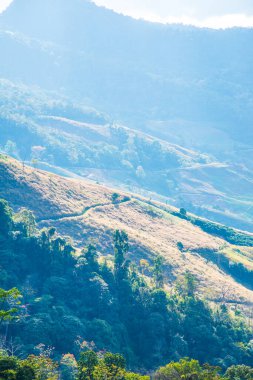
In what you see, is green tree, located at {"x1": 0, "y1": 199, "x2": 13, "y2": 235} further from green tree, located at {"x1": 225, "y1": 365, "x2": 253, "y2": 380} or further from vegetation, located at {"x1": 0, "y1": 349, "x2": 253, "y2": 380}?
green tree, located at {"x1": 225, "y1": 365, "x2": 253, "y2": 380}

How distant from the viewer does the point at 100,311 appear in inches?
5261

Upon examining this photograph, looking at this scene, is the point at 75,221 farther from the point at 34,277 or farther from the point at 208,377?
the point at 208,377

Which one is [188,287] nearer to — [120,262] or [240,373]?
[120,262]

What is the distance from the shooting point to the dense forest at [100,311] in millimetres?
118938

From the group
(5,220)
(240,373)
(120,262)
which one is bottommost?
(120,262)

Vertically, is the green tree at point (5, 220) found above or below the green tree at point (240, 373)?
above

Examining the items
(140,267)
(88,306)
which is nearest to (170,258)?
(140,267)

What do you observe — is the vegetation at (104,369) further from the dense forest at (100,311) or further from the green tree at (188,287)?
Result: the green tree at (188,287)

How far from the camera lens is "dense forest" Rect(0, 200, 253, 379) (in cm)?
11894

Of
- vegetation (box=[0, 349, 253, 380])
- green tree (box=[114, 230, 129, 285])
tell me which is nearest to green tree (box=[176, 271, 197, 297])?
green tree (box=[114, 230, 129, 285])

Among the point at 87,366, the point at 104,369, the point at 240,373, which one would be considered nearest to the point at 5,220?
the point at 87,366

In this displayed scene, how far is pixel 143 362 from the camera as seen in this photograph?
125m

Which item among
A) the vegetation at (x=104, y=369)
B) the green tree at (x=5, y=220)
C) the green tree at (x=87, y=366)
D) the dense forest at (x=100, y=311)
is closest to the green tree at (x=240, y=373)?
the vegetation at (x=104, y=369)

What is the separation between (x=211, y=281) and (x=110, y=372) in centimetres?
10346
